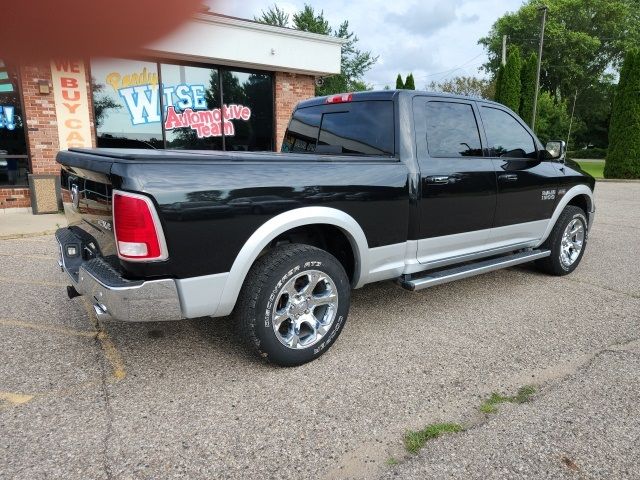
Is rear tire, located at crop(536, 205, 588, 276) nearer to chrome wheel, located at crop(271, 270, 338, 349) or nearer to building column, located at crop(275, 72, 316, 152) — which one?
chrome wheel, located at crop(271, 270, 338, 349)

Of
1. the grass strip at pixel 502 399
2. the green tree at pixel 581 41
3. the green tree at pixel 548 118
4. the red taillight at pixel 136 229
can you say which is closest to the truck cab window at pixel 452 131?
the grass strip at pixel 502 399

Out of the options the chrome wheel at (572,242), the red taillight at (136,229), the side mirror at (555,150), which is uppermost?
the side mirror at (555,150)

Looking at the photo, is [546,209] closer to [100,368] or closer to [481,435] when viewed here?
[481,435]

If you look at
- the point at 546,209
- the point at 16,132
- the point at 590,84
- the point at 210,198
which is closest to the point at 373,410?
the point at 210,198

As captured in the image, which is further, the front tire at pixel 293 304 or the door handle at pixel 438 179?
the door handle at pixel 438 179

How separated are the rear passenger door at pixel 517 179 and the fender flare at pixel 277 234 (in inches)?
66.7

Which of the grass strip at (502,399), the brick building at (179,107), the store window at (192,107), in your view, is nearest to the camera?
the grass strip at (502,399)

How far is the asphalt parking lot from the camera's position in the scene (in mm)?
2379

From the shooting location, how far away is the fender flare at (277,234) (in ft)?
9.52

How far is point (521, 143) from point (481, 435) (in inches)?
126

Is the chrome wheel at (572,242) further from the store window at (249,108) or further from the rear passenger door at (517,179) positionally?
the store window at (249,108)

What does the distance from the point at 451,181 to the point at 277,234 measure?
170 cm

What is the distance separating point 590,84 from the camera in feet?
147

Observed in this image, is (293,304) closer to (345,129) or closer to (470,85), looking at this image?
(345,129)
